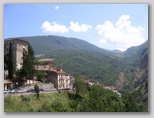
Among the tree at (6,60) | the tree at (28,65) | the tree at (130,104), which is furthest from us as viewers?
the tree at (28,65)

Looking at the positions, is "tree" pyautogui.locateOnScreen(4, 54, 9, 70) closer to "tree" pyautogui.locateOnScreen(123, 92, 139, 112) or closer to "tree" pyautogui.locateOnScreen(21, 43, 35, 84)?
"tree" pyautogui.locateOnScreen(21, 43, 35, 84)

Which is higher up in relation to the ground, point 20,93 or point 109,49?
point 109,49

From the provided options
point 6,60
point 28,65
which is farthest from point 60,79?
point 6,60

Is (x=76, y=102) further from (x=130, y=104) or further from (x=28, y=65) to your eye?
(x=28, y=65)

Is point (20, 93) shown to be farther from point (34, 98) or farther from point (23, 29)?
point (23, 29)

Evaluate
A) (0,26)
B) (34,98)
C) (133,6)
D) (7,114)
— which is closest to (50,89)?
(34,98)

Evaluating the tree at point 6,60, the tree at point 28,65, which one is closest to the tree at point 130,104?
the tree at point 28,65

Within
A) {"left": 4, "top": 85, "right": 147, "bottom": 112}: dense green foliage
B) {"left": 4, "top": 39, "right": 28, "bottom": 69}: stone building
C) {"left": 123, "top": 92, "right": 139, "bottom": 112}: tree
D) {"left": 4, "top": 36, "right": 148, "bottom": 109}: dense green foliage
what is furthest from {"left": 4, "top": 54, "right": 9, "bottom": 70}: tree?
{"left": 123, "top": 92, "right": 139, "bottom": 112}: tree

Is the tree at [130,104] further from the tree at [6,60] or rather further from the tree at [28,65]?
the tree at [6,60]
